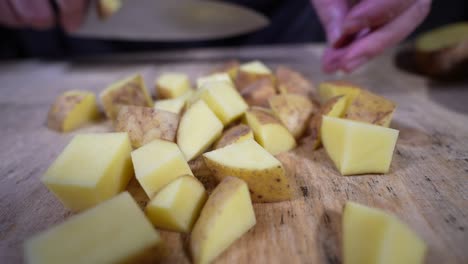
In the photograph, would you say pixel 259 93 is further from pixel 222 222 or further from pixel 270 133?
pixel 222 222

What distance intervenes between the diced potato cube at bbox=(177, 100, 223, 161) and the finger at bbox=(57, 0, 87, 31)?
120cm

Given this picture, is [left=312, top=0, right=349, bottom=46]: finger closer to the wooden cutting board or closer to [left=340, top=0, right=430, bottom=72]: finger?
[left=340, top=0, right=430, bottom=72]: finger

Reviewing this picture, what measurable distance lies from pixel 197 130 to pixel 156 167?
0.93 feet

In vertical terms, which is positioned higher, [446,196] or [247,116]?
[247,116]

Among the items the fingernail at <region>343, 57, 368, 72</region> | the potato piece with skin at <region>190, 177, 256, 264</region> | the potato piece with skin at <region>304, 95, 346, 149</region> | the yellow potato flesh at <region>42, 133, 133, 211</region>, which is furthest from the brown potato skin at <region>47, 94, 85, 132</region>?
the fingernail at <region>343, 57, 368, 72</region>

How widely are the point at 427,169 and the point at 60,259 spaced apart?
1.15 m

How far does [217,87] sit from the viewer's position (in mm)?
1415

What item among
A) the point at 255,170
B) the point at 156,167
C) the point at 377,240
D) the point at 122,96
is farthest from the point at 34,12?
the point at 377,240

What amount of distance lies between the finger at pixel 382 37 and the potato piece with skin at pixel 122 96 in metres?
1.02

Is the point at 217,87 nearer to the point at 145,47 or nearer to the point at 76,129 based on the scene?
the point at 76,129

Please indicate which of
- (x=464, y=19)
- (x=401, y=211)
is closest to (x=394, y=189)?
(x=401, y=211)

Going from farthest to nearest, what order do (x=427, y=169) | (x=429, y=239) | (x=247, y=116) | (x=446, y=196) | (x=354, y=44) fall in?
(x=354, y=44)
(x=247, y=116)
(x=427, y=169)
(x=446, y=196)
(x=429, y=239)

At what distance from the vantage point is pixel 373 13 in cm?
145

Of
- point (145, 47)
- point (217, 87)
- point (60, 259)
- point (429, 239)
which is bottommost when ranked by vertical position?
point (429, 239)
